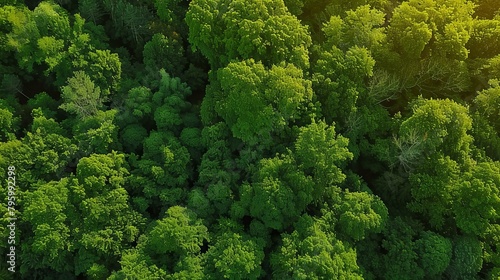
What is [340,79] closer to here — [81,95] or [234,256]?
[234,256]

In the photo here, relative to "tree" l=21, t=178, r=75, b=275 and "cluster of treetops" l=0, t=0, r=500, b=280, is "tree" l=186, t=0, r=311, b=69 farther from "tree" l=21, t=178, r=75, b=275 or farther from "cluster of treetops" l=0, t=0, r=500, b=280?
"tree" l=21, t=178, r=75, b=275

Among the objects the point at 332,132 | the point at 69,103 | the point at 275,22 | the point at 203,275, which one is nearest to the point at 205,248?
the point at 203,275

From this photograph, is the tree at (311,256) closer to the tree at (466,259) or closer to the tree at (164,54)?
the tree at (466,259)

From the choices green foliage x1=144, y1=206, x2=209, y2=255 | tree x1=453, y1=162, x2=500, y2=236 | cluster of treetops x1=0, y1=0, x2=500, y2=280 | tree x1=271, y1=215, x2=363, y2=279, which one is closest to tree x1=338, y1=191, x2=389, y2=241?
cluster of treetops x1=0, y1=0, x2=500, y2=280

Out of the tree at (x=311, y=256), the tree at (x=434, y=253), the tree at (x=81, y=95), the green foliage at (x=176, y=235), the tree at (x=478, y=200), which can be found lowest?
the green foliage at (x=176, y=235)

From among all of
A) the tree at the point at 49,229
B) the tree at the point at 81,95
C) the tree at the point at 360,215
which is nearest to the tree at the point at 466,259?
the tree at the point at 360,215

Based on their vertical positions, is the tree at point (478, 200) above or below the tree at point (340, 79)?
below

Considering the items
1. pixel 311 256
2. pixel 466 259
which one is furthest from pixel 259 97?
pixel 466 259

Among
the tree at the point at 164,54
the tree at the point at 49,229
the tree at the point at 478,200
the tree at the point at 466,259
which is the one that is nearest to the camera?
the tree at the point at 478,200

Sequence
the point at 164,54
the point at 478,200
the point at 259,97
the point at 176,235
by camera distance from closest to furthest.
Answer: the point at 176,235 → the point at 478,200 → the point at 259,97 → the point at 164,54
